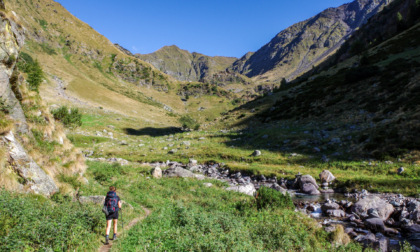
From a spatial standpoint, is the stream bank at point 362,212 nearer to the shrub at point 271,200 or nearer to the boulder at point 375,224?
the boulder at point 375,224

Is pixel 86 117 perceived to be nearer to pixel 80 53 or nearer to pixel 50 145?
pixel 50 145

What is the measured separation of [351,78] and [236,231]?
182ft

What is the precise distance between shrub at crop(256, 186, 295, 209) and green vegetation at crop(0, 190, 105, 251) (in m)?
10.6

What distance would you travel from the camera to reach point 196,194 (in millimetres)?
19844

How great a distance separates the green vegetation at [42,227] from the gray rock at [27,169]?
1238 mm

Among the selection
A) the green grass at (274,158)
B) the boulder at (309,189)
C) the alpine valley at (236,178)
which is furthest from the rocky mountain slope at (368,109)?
the boulder at (309,189)

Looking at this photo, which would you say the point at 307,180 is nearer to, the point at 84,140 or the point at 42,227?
the point at 42,227

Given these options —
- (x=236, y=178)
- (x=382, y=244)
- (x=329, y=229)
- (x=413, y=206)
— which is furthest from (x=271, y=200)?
(x=236, y=178)

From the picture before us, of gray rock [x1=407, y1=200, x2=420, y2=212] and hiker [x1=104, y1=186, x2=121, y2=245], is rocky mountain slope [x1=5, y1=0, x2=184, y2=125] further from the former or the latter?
gray rock [x1=407, y1=200, x2=420, y2=212]

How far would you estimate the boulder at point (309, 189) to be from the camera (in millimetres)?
20359

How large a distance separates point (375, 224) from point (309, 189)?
817 cm

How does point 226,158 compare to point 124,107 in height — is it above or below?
below

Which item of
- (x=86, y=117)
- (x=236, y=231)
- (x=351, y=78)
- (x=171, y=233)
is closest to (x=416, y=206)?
(x=236, y=231)

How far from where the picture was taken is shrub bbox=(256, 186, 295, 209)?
15094 mm
